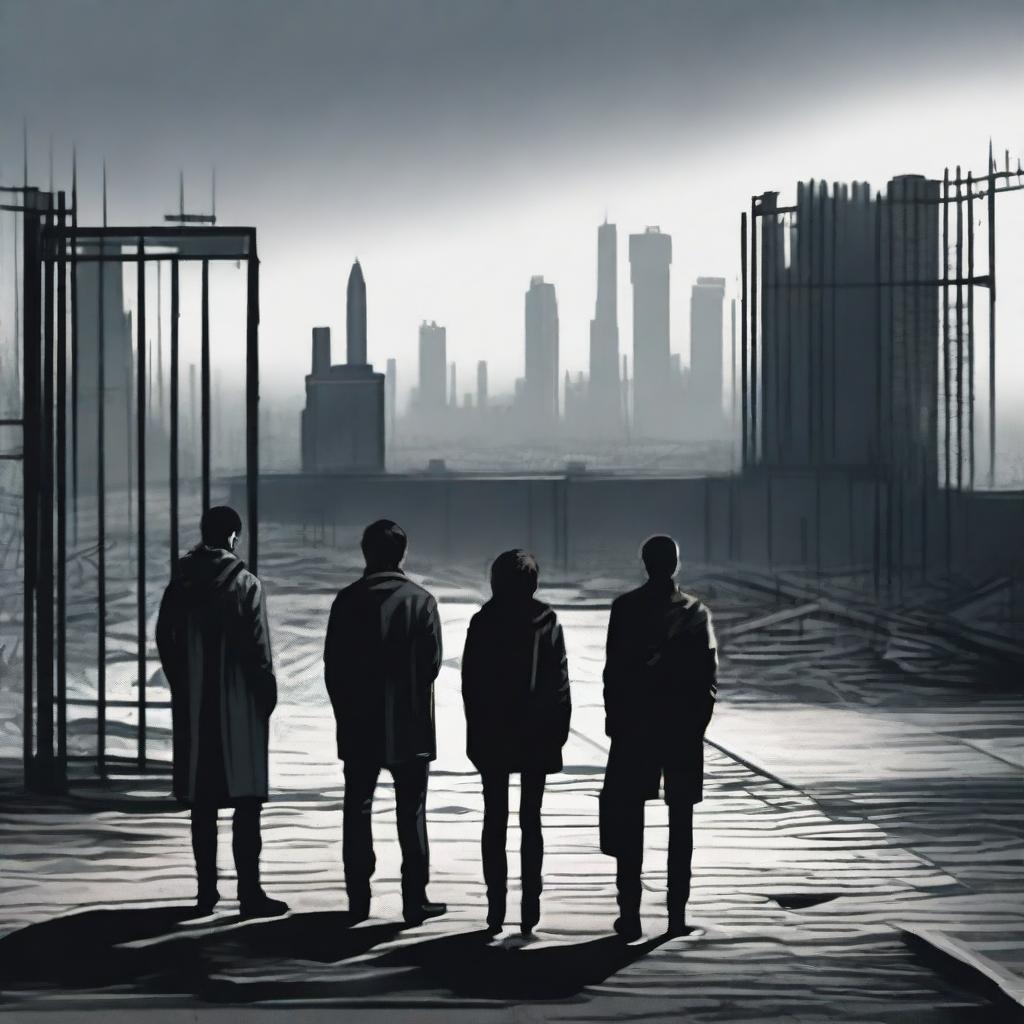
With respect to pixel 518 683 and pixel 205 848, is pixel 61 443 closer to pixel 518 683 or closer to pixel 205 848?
pixel 205 848

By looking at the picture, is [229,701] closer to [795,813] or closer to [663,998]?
[663,998]

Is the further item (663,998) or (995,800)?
(995,800)

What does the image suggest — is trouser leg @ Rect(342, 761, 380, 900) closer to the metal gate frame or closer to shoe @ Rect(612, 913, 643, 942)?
shoe @ Rect(612, 913, 643, 942)

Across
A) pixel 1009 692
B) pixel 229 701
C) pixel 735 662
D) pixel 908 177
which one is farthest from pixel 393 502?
pixel 229 701

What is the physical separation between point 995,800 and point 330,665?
13.7 ft

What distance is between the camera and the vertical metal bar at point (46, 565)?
26.3 feet

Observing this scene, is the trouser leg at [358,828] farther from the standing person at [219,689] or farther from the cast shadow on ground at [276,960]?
the standing person at [219,689]

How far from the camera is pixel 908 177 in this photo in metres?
27.6

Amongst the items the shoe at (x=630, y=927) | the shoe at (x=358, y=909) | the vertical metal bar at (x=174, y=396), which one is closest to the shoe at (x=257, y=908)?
the shoe at (x=358, y=909)

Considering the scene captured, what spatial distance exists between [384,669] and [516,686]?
1.46ft

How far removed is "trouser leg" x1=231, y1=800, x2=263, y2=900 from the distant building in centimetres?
3518

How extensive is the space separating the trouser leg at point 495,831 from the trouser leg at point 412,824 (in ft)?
→ 0.75

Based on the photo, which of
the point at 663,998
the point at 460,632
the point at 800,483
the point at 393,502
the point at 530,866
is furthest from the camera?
the point at 393,502

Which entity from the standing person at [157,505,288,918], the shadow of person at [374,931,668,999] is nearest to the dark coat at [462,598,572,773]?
the shadow of person at [374,931,668,999]
